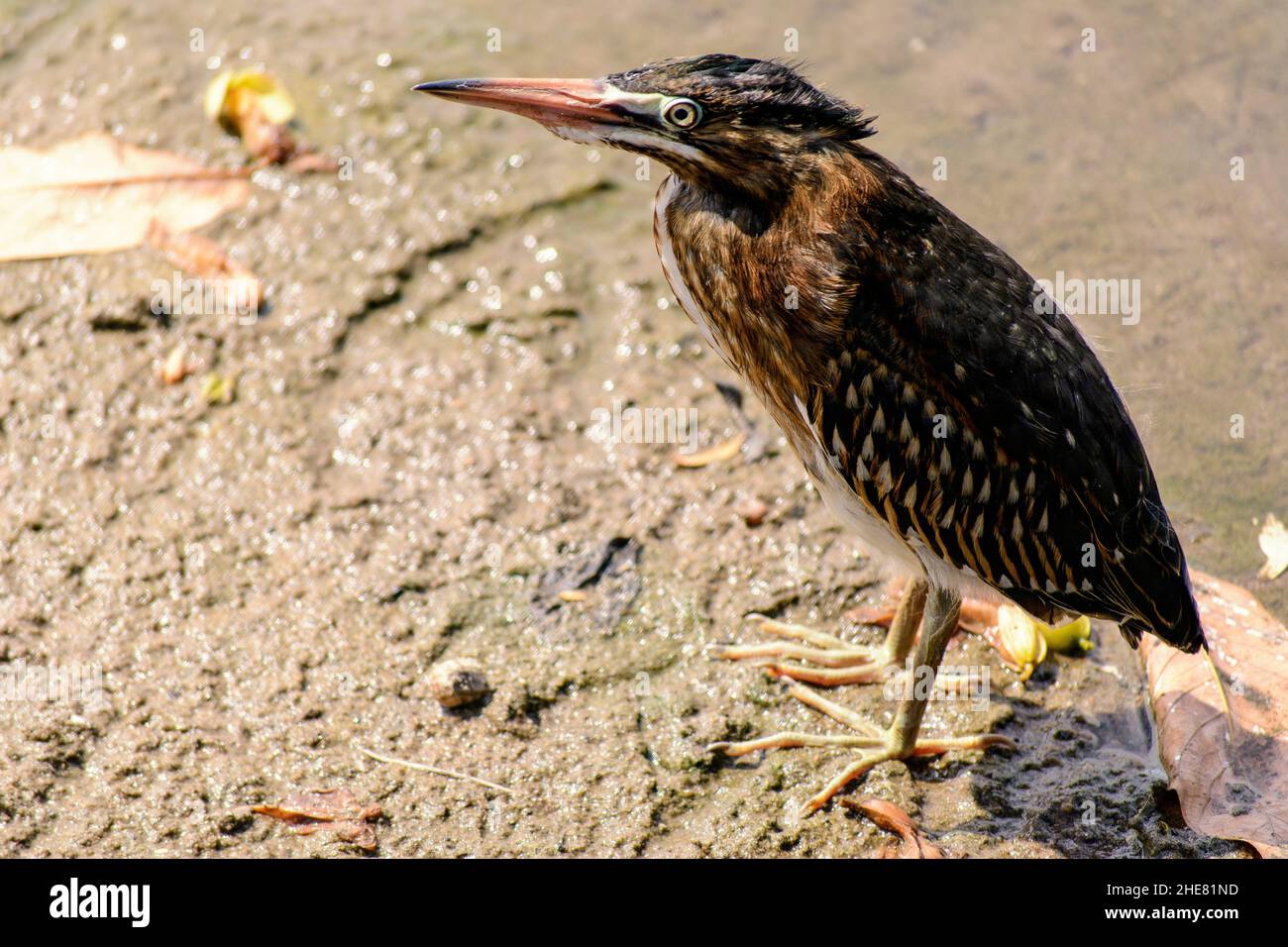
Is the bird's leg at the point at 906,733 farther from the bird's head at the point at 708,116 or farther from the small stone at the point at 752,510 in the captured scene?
the bird's head at the point at 708,116

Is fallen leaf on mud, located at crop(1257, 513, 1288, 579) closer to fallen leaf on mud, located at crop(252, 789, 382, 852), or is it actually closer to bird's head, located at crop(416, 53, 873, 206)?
bird's head, located at crop(416, 53, 873, 206)

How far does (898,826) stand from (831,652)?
2.88 ft

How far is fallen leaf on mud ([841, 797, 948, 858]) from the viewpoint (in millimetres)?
4492

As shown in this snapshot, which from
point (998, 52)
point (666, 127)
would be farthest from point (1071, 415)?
point (998, 52)

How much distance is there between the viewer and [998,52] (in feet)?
26.8

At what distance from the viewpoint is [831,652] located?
5.29 m

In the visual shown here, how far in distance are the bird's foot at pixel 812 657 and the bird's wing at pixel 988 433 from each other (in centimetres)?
86

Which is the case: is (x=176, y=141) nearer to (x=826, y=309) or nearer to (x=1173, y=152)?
(x=826, y=309)

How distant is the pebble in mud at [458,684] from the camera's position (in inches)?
193

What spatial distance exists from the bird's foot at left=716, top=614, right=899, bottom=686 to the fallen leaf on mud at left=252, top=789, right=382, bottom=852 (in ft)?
5.06

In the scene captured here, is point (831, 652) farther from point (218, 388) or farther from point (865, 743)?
point (218, 388)

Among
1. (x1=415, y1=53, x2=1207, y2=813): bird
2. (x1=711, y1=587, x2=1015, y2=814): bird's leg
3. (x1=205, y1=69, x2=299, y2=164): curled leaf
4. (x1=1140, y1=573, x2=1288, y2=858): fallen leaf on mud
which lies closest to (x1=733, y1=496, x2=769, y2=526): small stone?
(x1=711, y1=587, x2=1015, y2=814): bird's leg

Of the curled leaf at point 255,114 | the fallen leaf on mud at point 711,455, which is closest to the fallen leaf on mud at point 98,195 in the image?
the curled leaf at point 255,114

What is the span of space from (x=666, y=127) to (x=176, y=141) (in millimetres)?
4033
